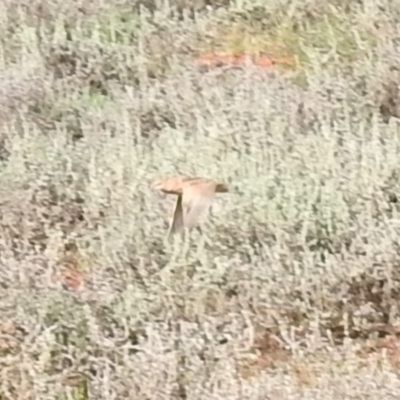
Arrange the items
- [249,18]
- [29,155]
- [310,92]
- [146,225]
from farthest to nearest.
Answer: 1. [249,18]
2. [310,92]
3. [29,155]
4. [146,225]

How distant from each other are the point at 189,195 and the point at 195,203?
0.02 m

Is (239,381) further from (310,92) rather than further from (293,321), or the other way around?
(310,92)

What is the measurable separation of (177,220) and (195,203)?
40 millimetres

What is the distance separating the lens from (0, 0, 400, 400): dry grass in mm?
1086

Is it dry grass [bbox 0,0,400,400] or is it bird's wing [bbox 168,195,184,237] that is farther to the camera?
bird's wing [bbox 168,195,184,237]

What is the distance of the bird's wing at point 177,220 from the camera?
1.23 meters

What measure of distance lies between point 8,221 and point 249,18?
59cm

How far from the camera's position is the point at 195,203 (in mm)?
1268

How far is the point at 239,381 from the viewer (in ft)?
3.50

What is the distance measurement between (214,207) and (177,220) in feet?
0.18

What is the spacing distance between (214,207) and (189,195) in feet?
0.12

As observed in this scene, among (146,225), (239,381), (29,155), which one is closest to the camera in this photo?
(239,381)

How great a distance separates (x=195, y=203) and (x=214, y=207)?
0.08 feet

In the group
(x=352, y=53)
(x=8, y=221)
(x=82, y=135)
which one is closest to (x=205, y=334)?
(x=8, y=221)
